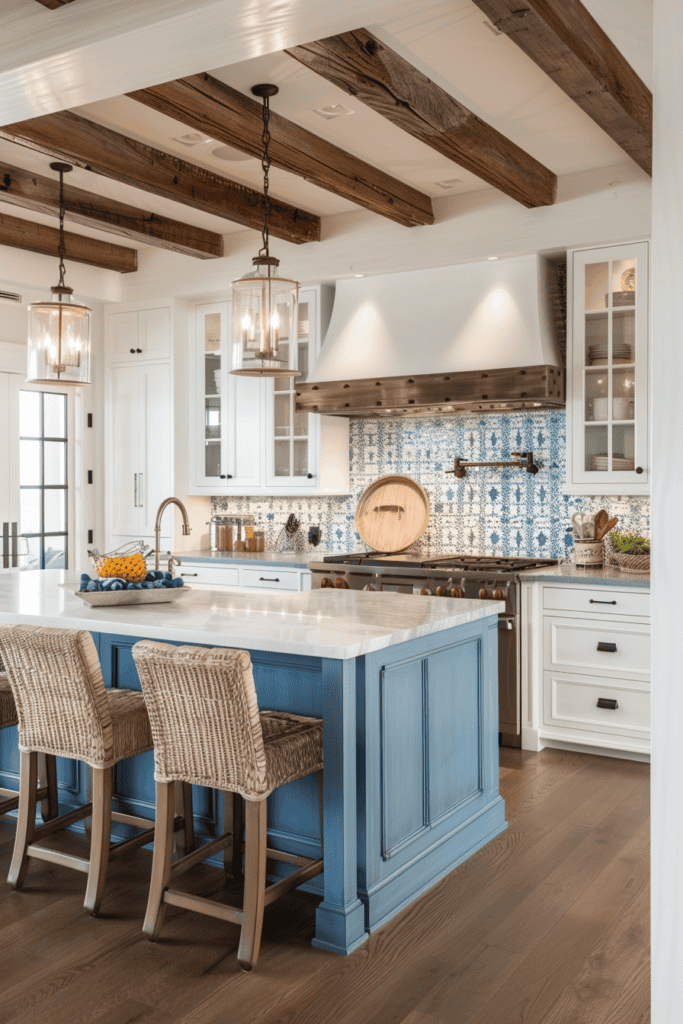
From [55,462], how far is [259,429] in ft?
5.03

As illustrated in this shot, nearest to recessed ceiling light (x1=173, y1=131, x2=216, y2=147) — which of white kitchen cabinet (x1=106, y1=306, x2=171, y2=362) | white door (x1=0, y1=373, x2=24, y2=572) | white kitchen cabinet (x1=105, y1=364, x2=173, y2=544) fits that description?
white kitchen cabinet (x1=106, y1=306, x2=171, y2=362)

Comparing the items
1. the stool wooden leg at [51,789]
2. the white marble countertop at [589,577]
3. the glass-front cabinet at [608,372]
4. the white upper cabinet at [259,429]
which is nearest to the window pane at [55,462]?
the white upper cabinet at [259,429]

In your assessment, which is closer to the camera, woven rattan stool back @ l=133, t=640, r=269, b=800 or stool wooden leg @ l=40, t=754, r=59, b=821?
woven rattan stool back @ l=133, t=640, r=269, b=800

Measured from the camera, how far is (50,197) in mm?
4891

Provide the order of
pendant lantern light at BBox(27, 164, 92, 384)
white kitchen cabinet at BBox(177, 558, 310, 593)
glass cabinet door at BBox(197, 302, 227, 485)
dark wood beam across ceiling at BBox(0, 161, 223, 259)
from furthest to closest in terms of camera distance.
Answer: glass cabinet door at BBox(197, 302, 227, 485) < white kitchen cabinet at BBox(177, 558, 310, 593) < dark wood beam across ceiling at BBox(0, 161, 223, 259) < pendant lantern light at BBox(27, 164, 92, 384)

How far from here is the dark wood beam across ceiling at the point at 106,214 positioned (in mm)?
4750

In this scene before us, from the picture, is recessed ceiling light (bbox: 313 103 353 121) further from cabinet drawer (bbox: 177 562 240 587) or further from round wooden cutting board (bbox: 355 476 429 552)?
cabinet drawer (bbox: 177 562 240 587)

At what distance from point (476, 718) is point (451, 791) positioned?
1.02 feet

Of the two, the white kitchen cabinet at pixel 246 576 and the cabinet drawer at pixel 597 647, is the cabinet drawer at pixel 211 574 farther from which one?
the cabinet drawer at pixel 597 647

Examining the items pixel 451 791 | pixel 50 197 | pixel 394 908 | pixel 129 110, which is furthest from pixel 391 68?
pixel 394 908

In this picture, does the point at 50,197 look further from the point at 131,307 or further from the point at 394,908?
the point at 394,908

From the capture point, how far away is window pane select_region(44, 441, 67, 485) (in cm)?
630

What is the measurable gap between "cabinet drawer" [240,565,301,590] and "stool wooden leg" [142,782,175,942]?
274cm

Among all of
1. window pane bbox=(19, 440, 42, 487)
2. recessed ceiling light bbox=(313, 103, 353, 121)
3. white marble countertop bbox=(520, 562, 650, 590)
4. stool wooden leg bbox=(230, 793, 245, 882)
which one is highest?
recessed ceiling light bbox=(313, 103, 353, 121)
